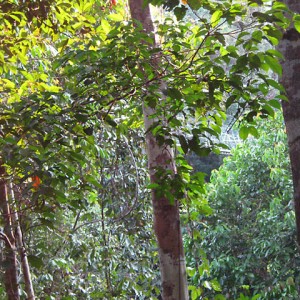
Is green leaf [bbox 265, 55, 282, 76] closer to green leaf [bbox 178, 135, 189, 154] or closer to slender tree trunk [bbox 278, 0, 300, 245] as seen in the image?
slender tree trunk [bbox 278, 0, 300, 245]

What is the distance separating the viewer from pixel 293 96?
1562mm

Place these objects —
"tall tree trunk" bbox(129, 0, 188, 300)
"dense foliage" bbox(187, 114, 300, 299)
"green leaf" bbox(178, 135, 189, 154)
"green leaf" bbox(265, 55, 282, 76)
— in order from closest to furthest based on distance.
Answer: "green leaf" bbox(265, 55, 282, 76)
"green leaf" bbox(178, 135, 189, 154)
"tall tree trunk" bbox(129, 0, 188, 300)
"dense foliage" bbox(187, 114, 300, 299)

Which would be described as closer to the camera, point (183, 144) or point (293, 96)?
point (293, 96)

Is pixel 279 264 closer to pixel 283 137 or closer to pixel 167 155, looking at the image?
pixel 283 137

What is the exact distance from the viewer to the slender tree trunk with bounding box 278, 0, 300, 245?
1.53 m

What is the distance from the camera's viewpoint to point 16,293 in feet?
6.28

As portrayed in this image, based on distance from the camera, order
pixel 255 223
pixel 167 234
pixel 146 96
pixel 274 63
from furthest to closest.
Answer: pixel 255 223, pixel 167 234, pixel 146 96, pixel 274 63

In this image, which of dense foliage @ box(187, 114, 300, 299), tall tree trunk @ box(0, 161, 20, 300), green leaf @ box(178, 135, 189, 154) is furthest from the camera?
dense foliage @ box(187, 114, 300, 299)

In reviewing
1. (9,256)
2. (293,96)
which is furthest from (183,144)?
(9,256)

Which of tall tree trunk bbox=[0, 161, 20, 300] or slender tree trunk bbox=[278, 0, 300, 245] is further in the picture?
tall tree trunk bbox=[0, 161, 20, 300]

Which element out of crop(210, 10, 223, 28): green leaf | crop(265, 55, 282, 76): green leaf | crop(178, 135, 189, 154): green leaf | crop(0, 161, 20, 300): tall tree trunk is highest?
crop(210, 10, 223, 28): green leaf

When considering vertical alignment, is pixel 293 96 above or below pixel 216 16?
below

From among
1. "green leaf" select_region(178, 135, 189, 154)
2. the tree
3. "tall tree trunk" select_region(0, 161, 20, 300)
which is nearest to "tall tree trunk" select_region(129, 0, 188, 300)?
the tree

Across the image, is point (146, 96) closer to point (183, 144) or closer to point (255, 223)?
point (183, 144)
